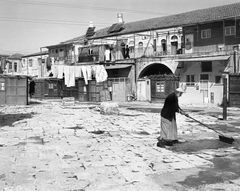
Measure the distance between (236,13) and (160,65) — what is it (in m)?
8.80

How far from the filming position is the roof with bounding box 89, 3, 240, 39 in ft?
95.5

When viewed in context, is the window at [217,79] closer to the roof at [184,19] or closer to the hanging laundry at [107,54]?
the roof at [184,19]

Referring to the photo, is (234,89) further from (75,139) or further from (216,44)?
(75,139)

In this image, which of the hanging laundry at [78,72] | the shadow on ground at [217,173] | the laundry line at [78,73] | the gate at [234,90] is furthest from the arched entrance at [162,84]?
the shadow on ground at [217,173]

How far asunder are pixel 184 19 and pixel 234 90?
13477mm

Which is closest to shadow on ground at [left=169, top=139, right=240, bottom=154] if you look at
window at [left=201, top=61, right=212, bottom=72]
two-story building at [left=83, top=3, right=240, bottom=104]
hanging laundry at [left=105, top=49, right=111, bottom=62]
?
two-story building at [left=83, top=3, right=240, bottom=104]

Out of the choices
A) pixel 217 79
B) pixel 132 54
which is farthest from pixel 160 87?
pixel 132 54

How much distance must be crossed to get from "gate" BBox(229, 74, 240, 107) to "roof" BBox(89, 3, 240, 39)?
7241 millimetres

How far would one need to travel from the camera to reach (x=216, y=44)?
28.1 meters

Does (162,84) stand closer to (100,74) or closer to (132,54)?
(100,74)

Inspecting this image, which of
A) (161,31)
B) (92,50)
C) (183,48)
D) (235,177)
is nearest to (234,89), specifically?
(183,48)

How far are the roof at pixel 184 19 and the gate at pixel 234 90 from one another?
7.24 m

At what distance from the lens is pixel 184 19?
3312cm

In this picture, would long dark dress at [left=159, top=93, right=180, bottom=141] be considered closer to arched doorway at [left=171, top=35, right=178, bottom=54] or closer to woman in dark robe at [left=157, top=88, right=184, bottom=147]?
woman in dark robe at [left=157, top=88, right=184, bottom=147]
